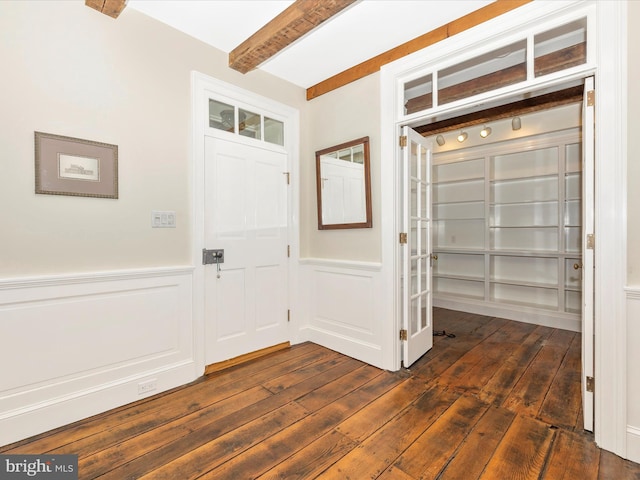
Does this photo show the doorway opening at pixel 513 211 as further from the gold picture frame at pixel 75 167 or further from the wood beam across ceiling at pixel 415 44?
the gold picture frame at pixel 75 167

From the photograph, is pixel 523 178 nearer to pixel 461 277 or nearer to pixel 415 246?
pixel 461 277

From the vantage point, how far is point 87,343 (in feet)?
6.75

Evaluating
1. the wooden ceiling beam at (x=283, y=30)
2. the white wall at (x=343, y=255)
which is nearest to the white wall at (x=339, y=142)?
the white wall at (x=343, y=255)

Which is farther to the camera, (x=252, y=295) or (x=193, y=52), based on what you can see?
(x=252, y=295)

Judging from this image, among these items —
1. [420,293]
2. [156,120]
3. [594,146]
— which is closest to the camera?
[594,146]

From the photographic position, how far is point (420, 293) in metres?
2.95

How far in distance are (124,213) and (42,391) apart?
46.8 inches

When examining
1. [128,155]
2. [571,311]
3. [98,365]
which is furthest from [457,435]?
[571,311]

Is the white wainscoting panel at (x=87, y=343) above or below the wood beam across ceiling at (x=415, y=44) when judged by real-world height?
below

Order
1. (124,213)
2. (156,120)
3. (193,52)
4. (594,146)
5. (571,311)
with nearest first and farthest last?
1. (594,146)
2. (124,213)
3. (156,120)
4. (193,52)
5. (571,311)

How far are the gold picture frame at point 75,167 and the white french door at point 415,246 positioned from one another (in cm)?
224

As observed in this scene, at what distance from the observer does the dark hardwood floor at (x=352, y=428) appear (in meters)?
1.60

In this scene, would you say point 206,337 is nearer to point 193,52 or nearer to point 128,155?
point 128,155

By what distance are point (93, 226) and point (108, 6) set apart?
1434 mm
